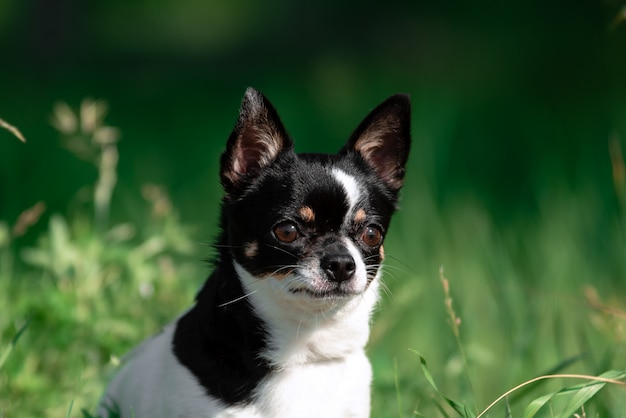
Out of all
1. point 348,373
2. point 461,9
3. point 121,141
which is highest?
point 348,373

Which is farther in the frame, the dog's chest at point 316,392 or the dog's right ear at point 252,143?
the dog's right ear at point 252,143

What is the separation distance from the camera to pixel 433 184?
673cm

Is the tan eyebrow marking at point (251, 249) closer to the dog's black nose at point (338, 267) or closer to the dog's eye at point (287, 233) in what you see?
the dog's eye at point (287, 233)

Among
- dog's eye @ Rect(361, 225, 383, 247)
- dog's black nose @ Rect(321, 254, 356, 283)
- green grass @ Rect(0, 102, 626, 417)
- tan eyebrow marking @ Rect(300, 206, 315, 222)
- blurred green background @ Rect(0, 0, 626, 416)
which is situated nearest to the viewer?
dog's black nose @ Rect(321, 254, 356, 283)

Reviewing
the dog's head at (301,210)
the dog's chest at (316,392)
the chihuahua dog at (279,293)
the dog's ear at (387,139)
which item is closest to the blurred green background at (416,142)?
the dog's chest at (316,392)

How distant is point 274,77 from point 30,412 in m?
8.22

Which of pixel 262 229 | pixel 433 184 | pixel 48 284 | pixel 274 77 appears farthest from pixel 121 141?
pixel 262 229

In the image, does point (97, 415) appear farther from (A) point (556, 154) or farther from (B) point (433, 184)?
Answer: (A) point (556, 154)

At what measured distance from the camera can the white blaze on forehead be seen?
3340mm

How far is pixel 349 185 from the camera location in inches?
132

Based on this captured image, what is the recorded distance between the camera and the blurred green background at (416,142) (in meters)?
4.62

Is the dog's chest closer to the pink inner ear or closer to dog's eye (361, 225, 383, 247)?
dog's eye (361, 225, 383, 247)

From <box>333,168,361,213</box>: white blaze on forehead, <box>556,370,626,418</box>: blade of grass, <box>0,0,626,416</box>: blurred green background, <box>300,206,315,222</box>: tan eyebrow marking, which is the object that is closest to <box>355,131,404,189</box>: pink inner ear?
<box>333,168,361,213</box>: white blaze on forehead

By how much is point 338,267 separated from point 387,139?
27.7 inches
